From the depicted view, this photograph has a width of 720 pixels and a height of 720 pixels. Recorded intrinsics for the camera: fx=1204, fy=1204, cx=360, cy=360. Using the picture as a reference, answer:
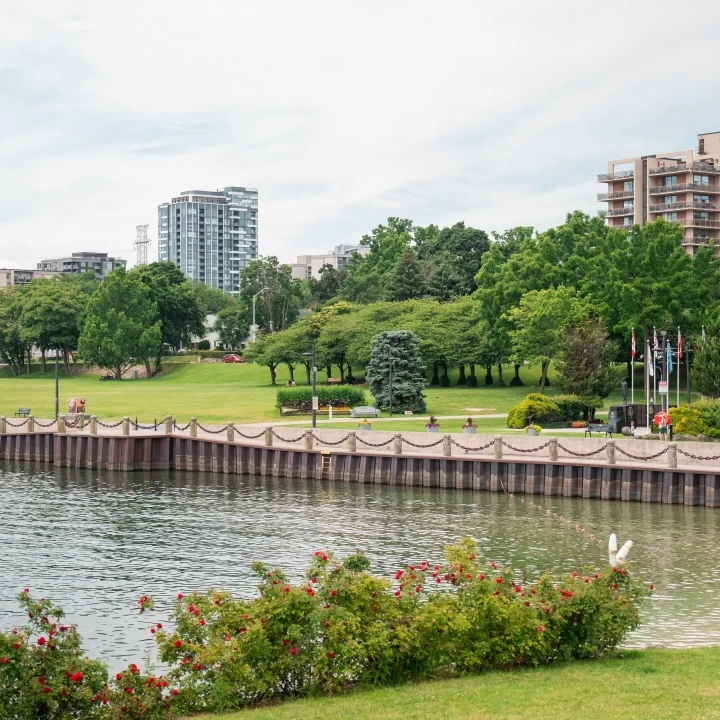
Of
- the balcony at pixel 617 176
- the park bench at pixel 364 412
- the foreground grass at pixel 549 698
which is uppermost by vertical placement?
the balcony at pixel 617 176

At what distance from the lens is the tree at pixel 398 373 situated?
8362cm

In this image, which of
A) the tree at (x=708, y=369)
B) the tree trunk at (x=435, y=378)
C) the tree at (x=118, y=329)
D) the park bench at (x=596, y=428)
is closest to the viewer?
the park bench at (x=596, y=428)

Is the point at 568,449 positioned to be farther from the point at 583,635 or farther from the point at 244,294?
the point at 244,294

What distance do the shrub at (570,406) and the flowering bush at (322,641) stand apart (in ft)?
167

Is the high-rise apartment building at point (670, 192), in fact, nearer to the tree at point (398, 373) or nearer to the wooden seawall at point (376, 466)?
the tree at point (398, 373)

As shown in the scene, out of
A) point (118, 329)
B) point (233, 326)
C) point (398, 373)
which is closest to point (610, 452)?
point (398, 373)

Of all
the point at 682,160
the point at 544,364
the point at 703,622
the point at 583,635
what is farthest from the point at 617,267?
the point at 583,635

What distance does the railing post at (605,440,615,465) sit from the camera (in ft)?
168

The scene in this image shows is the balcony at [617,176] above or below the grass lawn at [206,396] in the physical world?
above

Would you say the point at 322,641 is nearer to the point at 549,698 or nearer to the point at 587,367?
the point at 549,698

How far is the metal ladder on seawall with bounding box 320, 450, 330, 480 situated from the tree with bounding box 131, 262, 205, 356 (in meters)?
99.7

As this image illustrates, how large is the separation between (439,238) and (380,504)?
401 feet

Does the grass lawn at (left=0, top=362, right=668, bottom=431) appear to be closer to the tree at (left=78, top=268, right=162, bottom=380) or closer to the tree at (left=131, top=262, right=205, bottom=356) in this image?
the tree at (left=78, top=268, right=162, bottom=380)

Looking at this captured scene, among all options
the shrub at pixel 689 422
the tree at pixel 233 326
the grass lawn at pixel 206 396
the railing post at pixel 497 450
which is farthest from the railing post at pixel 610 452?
the tree at pixel 233 326
